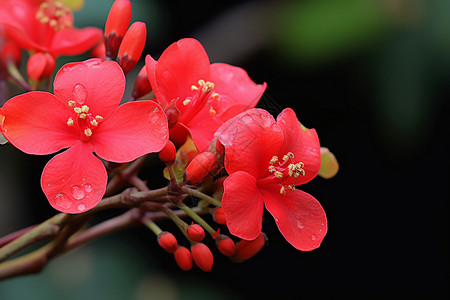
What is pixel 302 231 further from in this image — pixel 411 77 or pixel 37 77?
pixel 411 77

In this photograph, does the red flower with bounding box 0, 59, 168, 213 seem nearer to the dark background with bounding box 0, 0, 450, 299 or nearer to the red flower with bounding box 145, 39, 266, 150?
the red flower with bounding box 145, 39, 266, 150

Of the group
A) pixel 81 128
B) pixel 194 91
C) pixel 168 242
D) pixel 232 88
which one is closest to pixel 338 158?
pixel 232 88

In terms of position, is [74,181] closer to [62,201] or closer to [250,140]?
[62,201]

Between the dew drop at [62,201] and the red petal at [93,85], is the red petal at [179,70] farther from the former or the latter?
the dew drop at [62,201]

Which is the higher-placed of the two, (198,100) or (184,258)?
(198,100)

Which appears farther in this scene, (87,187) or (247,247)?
(247,247)
